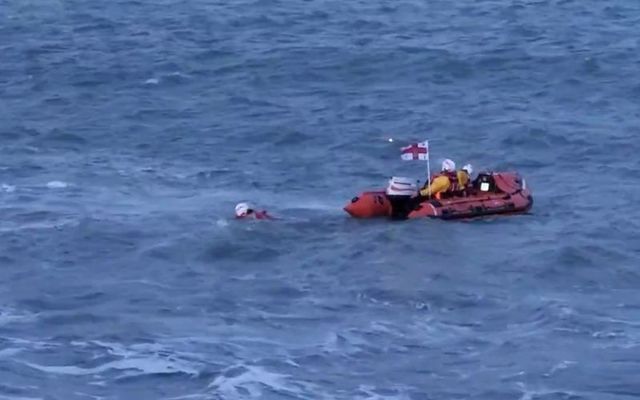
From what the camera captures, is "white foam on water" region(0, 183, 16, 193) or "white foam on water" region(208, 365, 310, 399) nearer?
"white foam on water" region(208, 365, 310, 399)

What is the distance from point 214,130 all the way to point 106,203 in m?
9.00

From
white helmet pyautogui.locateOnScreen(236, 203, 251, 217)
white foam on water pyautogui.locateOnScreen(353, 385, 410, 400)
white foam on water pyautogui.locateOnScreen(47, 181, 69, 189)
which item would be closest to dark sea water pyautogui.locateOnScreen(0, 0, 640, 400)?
white foam on water pyautogui.locateOnScreen(353, 385, 410, 400)

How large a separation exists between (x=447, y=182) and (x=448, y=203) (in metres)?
0.71

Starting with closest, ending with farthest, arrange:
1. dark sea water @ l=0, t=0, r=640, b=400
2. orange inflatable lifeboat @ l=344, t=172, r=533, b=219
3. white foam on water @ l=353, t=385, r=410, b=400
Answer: white foam on water @ l=353, t=385, r=410, b=400
dark sea water @ l=0, t=0, r=640, b=400
orange inflatable lifeboat @ l=344, t=172, r=533, b=219

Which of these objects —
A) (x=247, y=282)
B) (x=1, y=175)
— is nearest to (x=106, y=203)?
(x=1, y=175)

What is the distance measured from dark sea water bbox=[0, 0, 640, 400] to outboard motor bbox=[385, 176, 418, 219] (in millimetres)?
481

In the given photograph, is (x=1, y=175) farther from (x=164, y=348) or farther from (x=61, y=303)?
(x=164, y=348)

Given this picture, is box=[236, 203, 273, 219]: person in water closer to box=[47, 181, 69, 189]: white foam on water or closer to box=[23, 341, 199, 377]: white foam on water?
box=[47, 181, 69, 189]: white foam on water

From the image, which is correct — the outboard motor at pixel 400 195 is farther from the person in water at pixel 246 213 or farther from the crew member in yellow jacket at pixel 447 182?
the person in water at pixel 246 213

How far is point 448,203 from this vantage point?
162ft

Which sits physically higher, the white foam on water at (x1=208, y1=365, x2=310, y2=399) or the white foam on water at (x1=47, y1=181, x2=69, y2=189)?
the white foam on water at (x1=47, y1=181, x2=69, y2=189)

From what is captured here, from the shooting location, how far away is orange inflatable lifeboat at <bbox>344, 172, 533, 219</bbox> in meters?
49.4

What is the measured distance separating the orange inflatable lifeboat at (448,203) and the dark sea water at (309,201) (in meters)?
0.39

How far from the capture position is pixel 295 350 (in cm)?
3950
